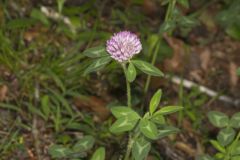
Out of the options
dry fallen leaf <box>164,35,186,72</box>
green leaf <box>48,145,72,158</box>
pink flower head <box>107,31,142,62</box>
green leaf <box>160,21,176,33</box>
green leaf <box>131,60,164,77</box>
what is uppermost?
pink flower head <box>107,31,142,62</box>

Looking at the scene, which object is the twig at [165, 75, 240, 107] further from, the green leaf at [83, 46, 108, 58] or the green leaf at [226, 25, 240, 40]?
the green leaf at [83, 46, 108, 58]

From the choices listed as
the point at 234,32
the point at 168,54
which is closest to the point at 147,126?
the point at 168,54

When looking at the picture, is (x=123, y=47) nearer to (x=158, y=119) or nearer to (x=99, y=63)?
(x=99, y=63)

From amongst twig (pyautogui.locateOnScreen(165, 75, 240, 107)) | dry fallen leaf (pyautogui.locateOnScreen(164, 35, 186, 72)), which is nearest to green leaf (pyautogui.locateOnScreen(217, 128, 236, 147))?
twig (pyautogui.locateOnScreen(165, 75, 240, 107))

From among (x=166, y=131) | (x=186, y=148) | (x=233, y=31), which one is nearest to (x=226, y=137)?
(x=166, y=131)

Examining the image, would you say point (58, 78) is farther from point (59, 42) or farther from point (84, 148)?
point (84, 148)

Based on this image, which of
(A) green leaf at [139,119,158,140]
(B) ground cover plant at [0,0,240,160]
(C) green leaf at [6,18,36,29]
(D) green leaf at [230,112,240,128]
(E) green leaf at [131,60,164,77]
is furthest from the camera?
(C) green leaf at [6,18,36,29]
